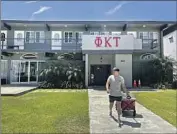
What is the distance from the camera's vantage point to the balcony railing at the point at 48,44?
26.4m

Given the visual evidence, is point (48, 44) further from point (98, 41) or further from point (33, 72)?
point (98, 41)

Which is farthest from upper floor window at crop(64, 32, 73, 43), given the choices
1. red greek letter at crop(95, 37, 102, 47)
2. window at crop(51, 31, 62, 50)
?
red greek letter at crop(95, 37, 102, 47)

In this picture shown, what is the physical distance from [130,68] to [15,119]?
15.2m

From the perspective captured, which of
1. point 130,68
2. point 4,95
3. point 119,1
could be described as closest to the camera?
point 119,1

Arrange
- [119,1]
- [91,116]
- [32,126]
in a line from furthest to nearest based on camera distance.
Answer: [119,1] → [91,116] → [32,126]

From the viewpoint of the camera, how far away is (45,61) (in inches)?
974

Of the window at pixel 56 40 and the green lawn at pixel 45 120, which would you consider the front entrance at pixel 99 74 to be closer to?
the window at pixel 56 40

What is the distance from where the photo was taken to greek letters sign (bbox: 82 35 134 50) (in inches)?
872

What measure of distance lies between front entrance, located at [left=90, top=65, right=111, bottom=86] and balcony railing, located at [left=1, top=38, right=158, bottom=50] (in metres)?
3.13

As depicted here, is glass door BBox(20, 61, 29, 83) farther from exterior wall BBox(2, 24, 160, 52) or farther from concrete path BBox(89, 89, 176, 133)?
concrete path BBox(89, 89, 176, 133)

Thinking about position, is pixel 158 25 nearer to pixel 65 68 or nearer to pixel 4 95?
pixel 65 68

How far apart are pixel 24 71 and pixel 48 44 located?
3.71 m

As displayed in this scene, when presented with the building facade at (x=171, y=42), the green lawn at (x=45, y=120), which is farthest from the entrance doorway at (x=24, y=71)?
→ the green lawn at (x=45, y=120)

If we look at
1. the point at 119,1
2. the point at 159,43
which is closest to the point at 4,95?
the point at 119,1
